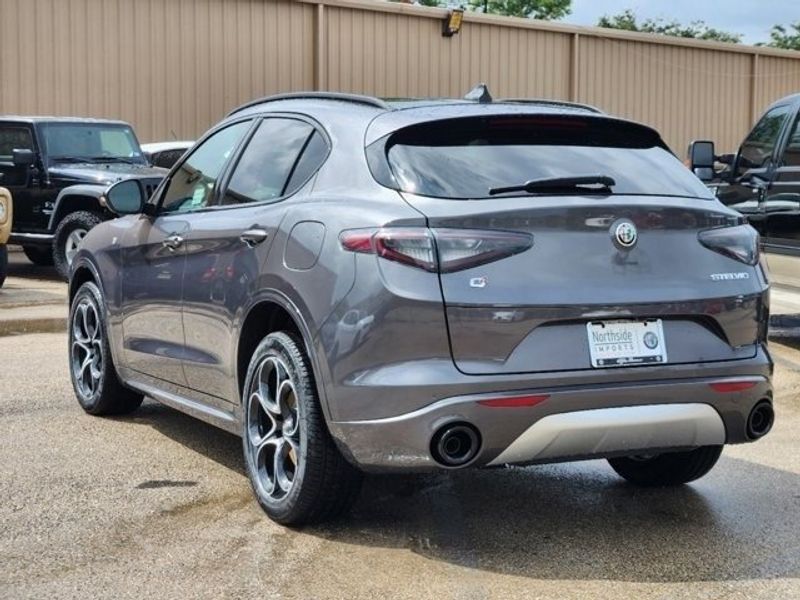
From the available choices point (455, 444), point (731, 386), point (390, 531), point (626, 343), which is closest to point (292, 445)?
point (390, 531)

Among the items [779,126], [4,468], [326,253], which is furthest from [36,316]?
[326,253]

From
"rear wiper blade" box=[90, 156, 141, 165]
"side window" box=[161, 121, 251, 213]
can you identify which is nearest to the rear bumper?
"side window" box=[161, 121, 251, 213]

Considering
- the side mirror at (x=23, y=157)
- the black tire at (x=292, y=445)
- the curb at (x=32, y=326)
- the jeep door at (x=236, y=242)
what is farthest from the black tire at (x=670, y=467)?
the side mirror at (x=23, y=157)

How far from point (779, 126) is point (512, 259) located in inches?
260

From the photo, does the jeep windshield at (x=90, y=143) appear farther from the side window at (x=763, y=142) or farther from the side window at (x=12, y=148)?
the side window at (x=763, y=142)

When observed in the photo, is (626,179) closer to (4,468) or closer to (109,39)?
(4,468)

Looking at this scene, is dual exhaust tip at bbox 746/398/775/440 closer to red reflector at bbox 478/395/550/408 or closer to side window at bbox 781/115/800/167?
red reflector at bbox 478/395/550/408

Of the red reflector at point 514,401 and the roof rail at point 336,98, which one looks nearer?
the red reflector at point 514,401

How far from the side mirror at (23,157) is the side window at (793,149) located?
8.65 m

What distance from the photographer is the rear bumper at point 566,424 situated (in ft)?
13.8

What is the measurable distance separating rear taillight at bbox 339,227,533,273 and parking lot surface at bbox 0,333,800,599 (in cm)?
107

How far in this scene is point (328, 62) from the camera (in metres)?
23.4

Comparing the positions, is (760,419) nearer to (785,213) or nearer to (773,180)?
(785,213)

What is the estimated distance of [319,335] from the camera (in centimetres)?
446
